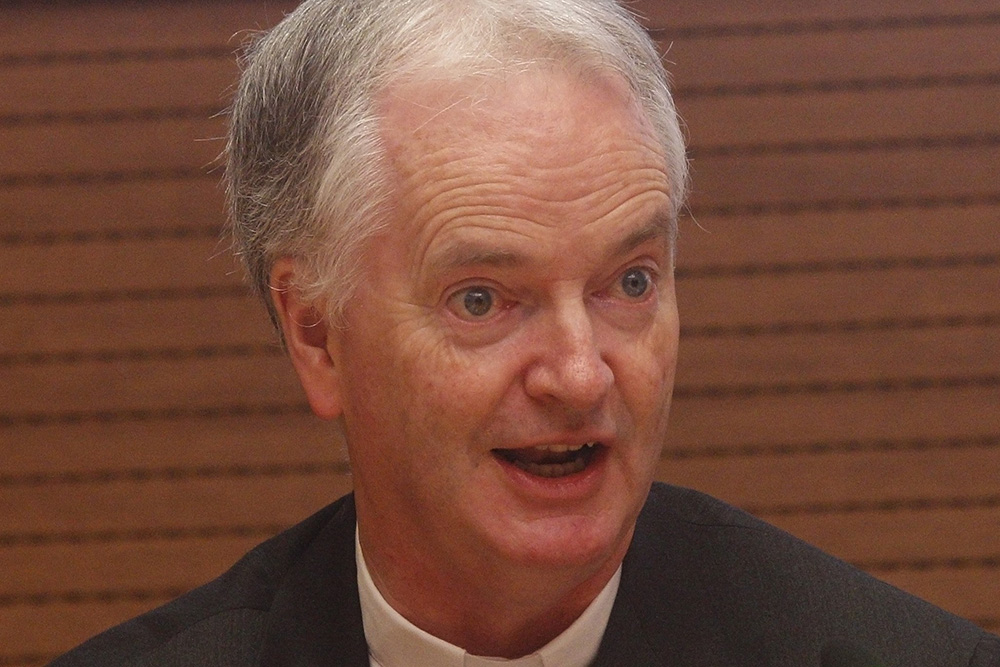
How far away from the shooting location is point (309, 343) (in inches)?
65.6

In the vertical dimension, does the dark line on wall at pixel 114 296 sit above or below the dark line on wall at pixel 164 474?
above

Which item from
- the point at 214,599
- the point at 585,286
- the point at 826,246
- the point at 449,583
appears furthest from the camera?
the point at 826,246

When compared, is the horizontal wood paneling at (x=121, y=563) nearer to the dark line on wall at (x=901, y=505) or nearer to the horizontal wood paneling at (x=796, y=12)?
the dark line on wall at (x=901, y=505)

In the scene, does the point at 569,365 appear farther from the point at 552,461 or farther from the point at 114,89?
the point at 114,89

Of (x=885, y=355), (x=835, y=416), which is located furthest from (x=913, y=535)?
(x=885, y=355)

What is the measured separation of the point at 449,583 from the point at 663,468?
2500 millimetres

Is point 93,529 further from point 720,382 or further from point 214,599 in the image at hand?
point 214,599

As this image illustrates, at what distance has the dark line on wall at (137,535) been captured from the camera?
4.05 m

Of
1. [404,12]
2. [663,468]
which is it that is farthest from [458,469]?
[663,468]

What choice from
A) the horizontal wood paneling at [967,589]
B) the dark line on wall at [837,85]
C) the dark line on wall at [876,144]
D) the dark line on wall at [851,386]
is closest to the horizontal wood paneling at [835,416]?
the dark line on wall at [851,386]

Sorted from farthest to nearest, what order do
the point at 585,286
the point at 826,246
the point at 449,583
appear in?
the point at 826,246 < the point at 449,583 < the point at 585,286

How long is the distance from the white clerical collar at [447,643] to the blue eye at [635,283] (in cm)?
44

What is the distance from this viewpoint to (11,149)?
400 centimetres

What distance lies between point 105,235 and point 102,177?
0.62 ft
